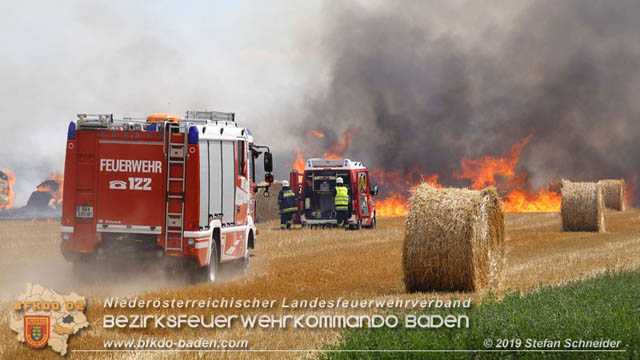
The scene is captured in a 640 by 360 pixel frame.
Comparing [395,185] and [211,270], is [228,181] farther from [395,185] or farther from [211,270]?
[395,185]

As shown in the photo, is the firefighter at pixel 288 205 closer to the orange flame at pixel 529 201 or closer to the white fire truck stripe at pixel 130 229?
the white fire truck stripe at pixel 130 229

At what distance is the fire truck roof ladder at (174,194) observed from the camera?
500 inches

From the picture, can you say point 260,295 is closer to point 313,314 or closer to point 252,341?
point 313,314

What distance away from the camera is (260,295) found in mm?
11461

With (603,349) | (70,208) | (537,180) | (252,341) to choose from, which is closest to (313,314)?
(252,341)

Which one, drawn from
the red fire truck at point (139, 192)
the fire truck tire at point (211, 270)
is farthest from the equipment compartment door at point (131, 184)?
the fire truck tire at point (211, 270)

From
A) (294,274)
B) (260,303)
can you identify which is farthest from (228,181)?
(260,303)

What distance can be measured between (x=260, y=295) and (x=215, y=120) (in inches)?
158

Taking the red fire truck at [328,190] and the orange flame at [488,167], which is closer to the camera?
the red fire truck at [328,190]

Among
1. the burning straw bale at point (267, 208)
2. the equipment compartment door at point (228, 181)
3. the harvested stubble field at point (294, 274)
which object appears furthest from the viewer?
the burning straw bale at point (267, 208)

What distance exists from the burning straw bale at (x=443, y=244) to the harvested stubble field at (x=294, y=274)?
0.37 m

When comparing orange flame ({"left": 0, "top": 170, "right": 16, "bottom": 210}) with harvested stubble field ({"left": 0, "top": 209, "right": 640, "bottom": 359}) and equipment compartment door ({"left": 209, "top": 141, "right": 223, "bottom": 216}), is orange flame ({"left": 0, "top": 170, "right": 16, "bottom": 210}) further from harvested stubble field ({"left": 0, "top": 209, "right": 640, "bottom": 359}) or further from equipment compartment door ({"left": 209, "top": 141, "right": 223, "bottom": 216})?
equipment compartment door ({"left": 209, "top": 141, "right": 223, "bottom": 216})

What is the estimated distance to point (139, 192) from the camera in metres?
12.9

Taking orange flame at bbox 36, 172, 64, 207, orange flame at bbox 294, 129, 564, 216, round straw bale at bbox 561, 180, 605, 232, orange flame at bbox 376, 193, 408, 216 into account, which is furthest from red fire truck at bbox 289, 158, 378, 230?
orange flame at bbox 376, 193, 408, 216
